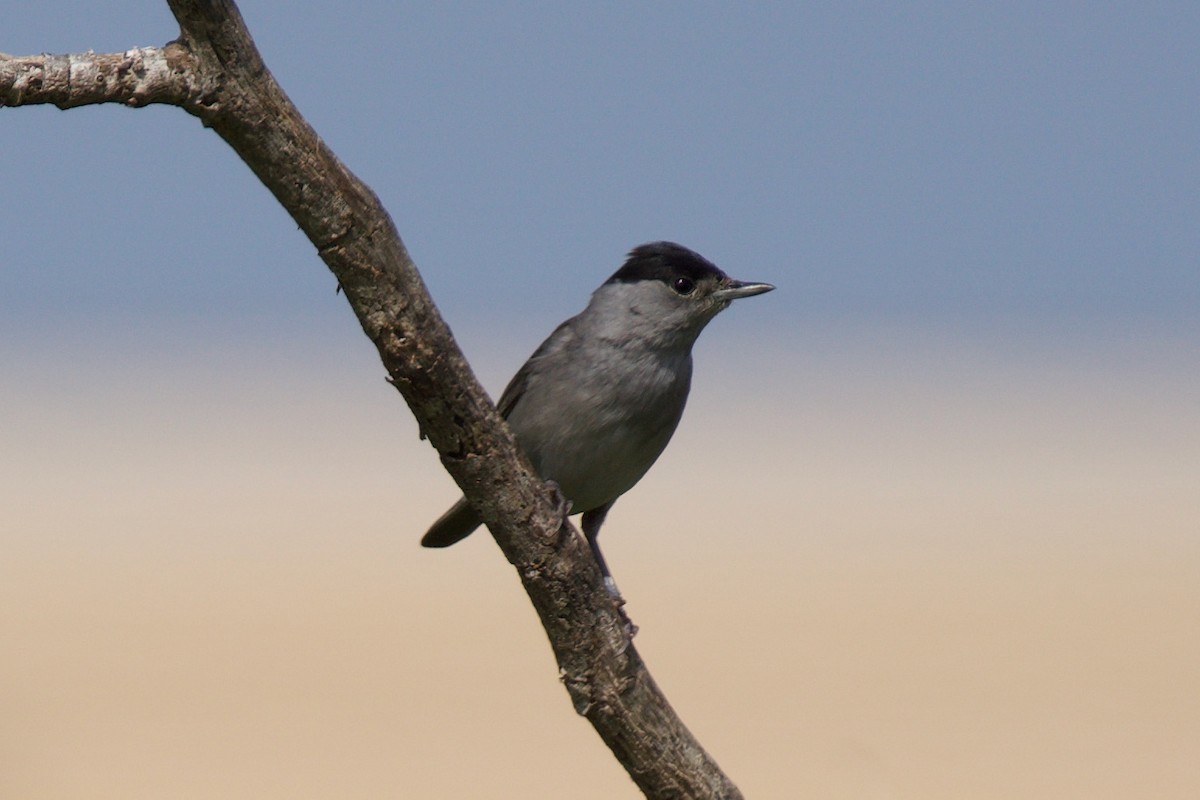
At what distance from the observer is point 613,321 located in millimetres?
7176

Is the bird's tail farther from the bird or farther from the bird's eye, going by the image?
the bird's eye

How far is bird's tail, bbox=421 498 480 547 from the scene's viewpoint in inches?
295

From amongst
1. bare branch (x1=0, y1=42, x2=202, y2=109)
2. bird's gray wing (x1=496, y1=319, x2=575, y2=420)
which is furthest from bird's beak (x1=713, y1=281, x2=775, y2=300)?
bare branch (x1=0, y1=42, x2=202, y2=109)

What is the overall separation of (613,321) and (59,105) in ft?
10.7

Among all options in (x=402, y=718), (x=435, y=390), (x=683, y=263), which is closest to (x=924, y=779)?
(x=402, y=718)

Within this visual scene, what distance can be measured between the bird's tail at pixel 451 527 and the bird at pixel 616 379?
0.05 ft

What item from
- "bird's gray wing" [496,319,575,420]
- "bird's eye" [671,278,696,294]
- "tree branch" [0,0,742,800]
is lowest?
"tree branch" [0,0,742,800]

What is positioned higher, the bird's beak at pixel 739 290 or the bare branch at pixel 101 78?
the bird's beak at pixel 739 290

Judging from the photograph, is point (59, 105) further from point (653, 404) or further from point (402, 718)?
point (402, 718)

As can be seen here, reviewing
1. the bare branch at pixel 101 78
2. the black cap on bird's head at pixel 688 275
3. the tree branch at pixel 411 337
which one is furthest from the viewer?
the black cap on bird's head at pixel 688 275

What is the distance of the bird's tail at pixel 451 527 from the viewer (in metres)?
7.49

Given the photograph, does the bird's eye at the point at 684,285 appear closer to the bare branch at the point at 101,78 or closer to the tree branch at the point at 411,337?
the tree branch at the point at 411,337

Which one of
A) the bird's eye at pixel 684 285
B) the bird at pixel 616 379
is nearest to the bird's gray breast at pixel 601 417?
the bird at pixel 616 379

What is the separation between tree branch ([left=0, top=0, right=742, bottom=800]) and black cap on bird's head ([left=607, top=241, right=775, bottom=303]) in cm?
195
